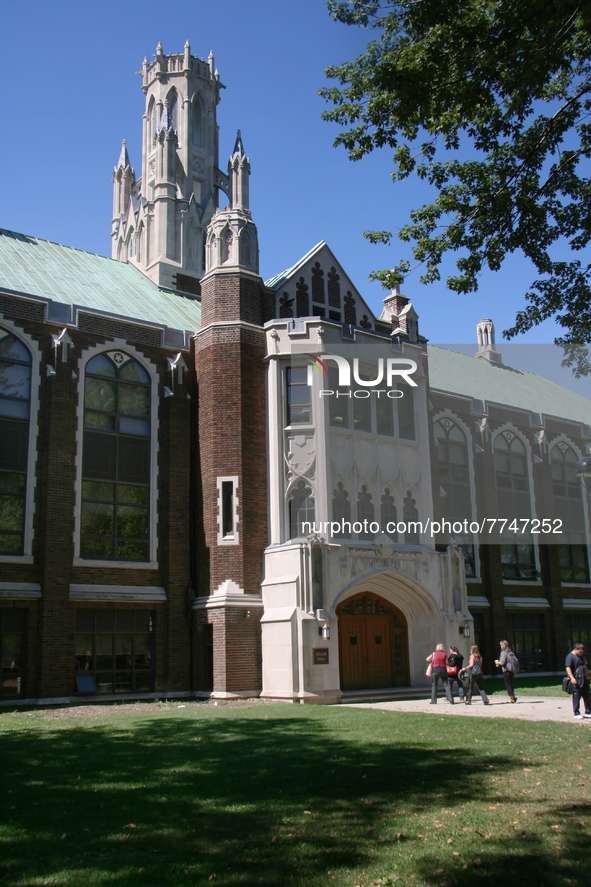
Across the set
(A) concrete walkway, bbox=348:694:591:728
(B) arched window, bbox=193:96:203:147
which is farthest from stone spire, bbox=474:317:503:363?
(A) concrete walkway, bbox=348:694:591:728

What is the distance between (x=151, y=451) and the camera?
77.9ft

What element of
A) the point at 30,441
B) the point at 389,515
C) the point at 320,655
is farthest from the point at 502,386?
the point at 30,441

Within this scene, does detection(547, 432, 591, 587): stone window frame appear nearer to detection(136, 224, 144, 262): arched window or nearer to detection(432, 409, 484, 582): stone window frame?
detection(432, 409, 484, 582): stone window frame

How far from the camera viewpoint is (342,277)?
28.6 m

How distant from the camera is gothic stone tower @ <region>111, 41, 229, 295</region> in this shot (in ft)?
128

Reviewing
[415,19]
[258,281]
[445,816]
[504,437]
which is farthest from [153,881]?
[504,437]

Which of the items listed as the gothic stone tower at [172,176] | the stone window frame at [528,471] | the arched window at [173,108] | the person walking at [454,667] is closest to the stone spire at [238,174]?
the gothic stone tower at [172,176]

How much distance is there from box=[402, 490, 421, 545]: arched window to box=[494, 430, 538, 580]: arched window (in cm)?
874

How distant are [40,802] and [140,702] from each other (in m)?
13.3

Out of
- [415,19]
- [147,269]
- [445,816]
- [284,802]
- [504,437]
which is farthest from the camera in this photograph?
[147,269]

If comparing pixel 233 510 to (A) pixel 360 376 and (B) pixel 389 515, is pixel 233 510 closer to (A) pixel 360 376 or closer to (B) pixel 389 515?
(B) pixel 389 515

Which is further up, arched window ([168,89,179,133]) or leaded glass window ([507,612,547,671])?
arched window ([168,89,179,133])

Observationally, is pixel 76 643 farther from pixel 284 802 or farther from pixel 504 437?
pixel 504 437

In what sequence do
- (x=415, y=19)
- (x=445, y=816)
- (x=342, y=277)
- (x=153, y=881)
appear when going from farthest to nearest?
(x=342, y=277)
(x=415, y=19)
(x=445, y=816)
(x=153, y=881)
